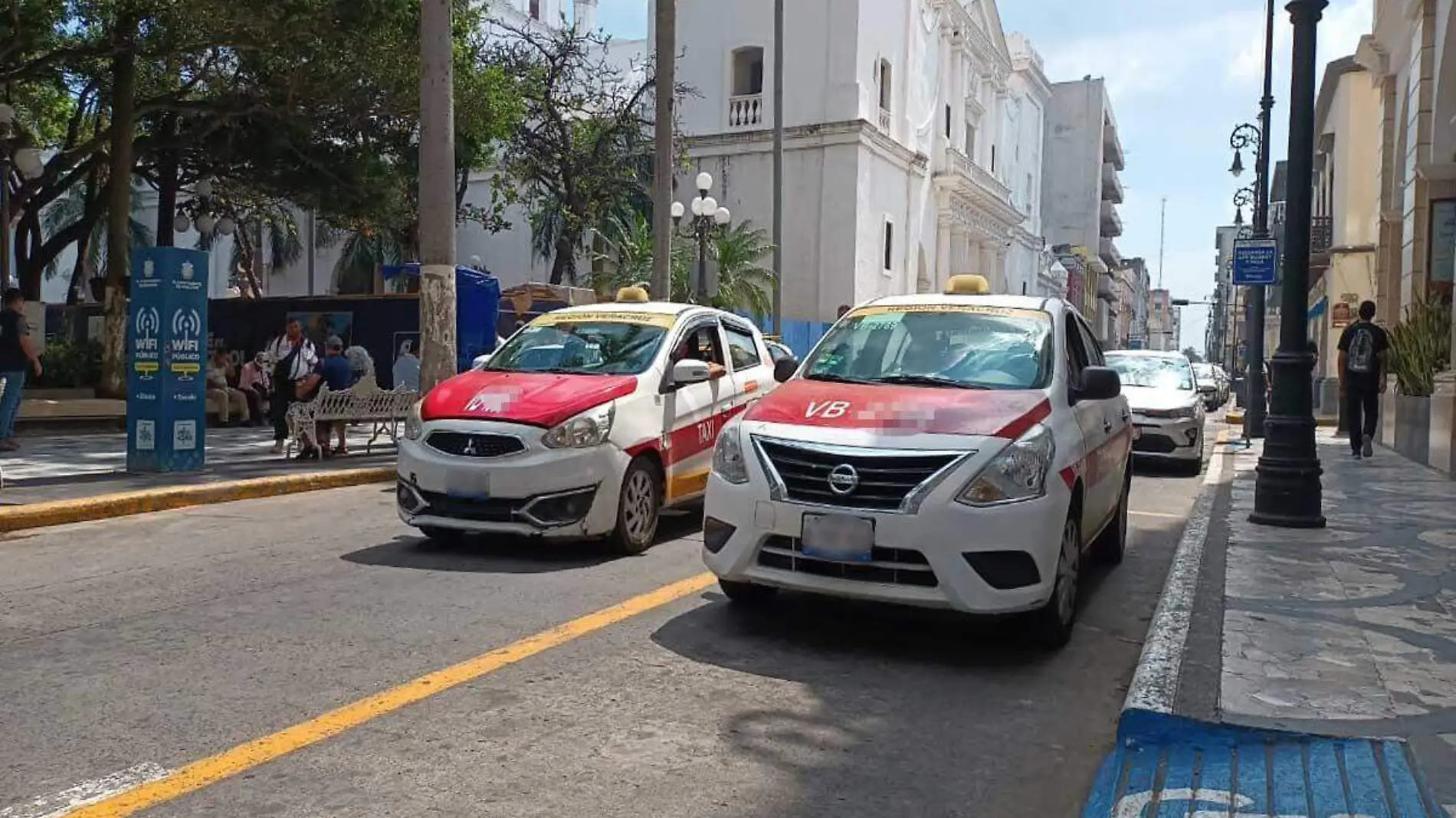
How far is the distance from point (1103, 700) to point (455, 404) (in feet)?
15.0

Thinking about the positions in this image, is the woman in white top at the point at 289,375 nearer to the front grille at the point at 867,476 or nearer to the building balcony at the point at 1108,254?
the front grille at the point at 867,476

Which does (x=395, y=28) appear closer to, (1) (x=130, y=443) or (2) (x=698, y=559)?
(1) (x=130, y=443)

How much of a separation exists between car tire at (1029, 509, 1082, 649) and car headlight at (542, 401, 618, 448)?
307cm

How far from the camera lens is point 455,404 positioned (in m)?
7.86

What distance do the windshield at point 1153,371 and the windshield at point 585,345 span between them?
883cm

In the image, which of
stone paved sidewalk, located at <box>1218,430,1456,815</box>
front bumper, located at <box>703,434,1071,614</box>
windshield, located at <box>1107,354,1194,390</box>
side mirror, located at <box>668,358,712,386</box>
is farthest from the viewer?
windshield, located at <box>1107,354,1194,390</box>

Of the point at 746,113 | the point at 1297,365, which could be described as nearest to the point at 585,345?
the point at 1297,365

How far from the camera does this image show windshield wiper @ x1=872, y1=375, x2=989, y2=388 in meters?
6.40

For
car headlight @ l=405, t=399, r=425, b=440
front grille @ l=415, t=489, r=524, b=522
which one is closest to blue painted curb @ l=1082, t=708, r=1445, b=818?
front grille @ l=415, t=489, r=524, b=522

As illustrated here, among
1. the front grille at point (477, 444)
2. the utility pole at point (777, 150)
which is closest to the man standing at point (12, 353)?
the front grille at point (477, 444)

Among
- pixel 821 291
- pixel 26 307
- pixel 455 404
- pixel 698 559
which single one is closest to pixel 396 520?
pixel 455 404

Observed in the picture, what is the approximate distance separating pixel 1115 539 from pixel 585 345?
4100 millimetres

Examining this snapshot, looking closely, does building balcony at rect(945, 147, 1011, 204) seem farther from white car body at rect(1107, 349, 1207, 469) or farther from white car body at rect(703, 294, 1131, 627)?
white car body at rect(703, 294, 1131, 627)

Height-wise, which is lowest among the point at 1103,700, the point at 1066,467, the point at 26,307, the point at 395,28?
the point at 1103,700
